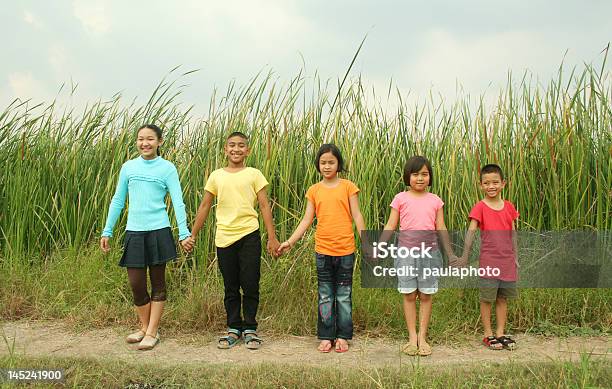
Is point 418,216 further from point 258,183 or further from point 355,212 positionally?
point 258,183

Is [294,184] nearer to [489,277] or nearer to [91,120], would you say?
[489,277]

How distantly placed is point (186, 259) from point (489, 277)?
2511 millimetres

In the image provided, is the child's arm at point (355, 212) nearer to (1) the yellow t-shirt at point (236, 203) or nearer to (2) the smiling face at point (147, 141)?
(1) the yellow t-shirt at point (236, 203)

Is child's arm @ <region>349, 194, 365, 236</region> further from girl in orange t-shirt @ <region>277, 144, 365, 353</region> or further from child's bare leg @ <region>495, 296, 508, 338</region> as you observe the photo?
child's bare leg @ <region>495, 296, 508, 338</region>

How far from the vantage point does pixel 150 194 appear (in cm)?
350

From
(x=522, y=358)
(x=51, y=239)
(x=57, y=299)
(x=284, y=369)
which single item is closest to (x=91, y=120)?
(x=51, y=239)

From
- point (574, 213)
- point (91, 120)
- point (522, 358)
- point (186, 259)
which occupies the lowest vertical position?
point (522, 358)

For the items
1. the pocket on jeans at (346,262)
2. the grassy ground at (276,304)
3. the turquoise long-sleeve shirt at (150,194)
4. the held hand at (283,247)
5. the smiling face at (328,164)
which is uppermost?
the smiling face at (328,164)

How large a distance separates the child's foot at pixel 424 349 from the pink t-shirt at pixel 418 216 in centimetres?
63

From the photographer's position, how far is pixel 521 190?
4.64 meters

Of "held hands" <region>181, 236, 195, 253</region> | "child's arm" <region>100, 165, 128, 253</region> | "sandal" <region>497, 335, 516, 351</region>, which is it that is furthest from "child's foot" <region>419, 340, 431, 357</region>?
"child's arm" <region>100, 165, 128, 253</region>

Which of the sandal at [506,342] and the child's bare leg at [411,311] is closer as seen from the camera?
the child's bare leg at [411,311]

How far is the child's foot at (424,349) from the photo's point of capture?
3.39 metres

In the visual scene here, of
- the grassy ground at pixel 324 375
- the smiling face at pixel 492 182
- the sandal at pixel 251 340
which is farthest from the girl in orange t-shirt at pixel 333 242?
the smiling face at pixel 492 182
